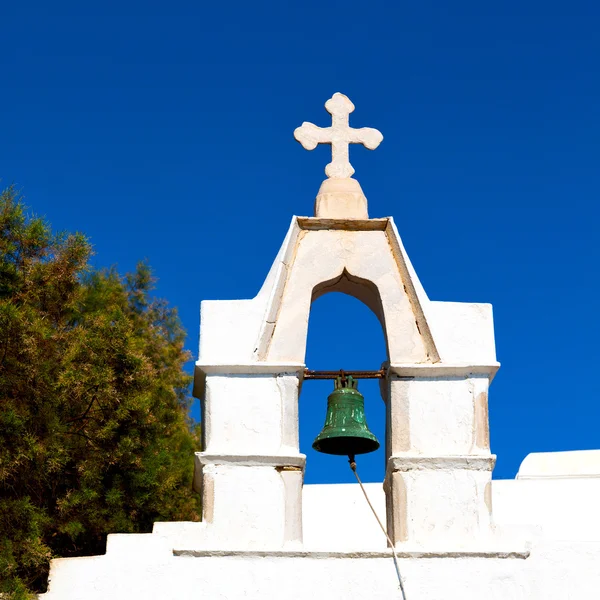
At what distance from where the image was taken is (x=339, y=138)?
7676 millimetres

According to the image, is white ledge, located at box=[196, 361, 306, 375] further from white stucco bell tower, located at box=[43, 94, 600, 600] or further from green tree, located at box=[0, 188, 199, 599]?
green tree, located at box=[0, 188, 199, 599]

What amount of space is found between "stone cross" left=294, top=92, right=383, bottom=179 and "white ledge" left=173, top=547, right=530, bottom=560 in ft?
8.26

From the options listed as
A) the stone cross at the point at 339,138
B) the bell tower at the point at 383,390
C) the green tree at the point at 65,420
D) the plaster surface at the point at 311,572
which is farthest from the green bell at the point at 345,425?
the green tree at the point at 65,420

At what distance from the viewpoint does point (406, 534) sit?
22.0 feet

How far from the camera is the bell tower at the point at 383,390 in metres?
6.72

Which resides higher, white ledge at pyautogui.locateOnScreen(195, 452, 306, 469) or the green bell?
the green bell

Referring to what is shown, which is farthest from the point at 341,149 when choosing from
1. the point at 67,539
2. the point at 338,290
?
the point at 67,539

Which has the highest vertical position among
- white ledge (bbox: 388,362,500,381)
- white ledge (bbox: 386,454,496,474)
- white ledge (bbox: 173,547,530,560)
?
white ledge (bbox: 388,362,500,381)

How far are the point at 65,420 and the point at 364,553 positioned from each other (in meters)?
3.71

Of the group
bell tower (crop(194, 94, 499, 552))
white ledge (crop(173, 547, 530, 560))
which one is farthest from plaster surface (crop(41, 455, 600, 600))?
bell tower (crop(194, 94, 499, 552))

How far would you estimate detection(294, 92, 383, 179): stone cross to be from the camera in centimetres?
762

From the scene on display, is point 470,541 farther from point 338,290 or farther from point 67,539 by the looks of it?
→ point 67,539

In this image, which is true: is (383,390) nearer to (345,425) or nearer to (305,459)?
(345,425)

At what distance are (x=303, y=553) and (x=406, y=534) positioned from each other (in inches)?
24.8
